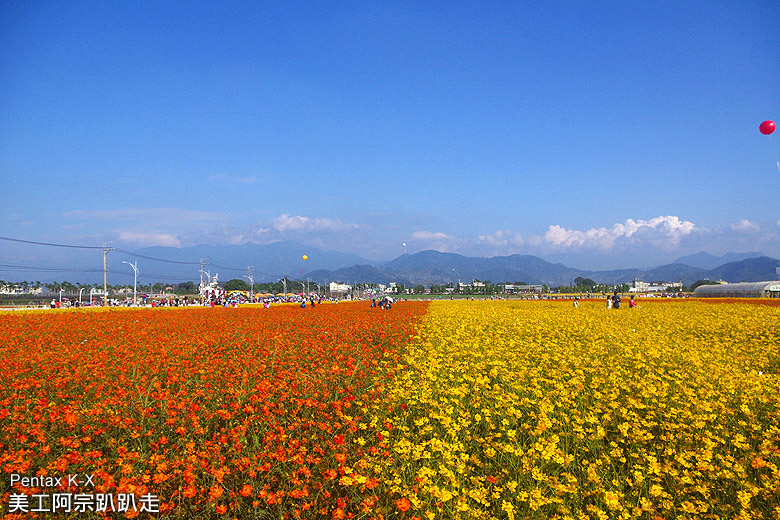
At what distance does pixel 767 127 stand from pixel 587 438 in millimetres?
13096

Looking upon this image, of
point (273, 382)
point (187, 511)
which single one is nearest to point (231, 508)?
point (187, 511)

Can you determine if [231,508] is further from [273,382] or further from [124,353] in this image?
[124,353]

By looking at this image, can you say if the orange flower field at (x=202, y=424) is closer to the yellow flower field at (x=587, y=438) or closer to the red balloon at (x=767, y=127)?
the yellow flower field at (x=587, y=438)

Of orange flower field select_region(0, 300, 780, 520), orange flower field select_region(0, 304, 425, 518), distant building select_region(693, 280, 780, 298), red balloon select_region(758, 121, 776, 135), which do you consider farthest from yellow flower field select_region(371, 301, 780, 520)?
distant building select_region(693, 280, 780, 298)

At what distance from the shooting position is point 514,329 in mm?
12789

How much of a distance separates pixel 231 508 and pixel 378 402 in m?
2.44

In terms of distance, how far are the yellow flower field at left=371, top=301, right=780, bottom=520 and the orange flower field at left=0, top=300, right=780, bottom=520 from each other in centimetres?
3

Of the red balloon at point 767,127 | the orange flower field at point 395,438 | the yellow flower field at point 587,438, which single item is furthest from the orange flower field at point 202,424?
the red balloon at point 767,127

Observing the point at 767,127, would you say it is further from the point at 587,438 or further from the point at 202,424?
the point at 202,424

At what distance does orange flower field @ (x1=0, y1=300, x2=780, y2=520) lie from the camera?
355 cm

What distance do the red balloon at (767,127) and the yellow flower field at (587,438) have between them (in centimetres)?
766

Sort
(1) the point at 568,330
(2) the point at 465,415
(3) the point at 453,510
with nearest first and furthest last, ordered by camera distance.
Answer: (3) the point at 453,510
(2) the point at 465,415
(1) the point at 568,330

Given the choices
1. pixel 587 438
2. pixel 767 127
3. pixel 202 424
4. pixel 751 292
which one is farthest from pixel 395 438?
pixel 751 292

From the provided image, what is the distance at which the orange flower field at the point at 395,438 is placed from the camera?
355cm
